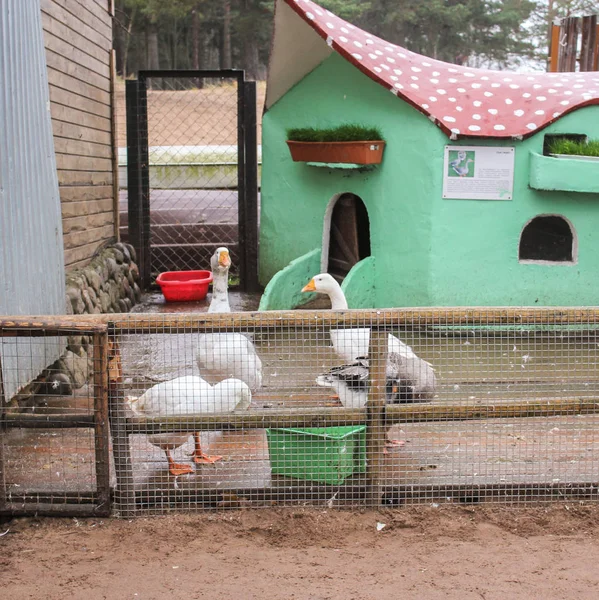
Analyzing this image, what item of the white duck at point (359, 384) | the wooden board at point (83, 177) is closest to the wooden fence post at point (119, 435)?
the white duck at point (359, 384)

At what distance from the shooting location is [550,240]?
29.1ft

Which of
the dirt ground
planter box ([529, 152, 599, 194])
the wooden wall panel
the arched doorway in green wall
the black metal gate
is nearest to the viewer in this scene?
the dirt ground

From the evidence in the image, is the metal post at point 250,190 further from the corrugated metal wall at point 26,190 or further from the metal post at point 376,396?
the metal post at point 376,396

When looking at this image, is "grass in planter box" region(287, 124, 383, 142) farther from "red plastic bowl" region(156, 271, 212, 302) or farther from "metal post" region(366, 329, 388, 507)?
"metal post" region(366, 329, 388, 507)

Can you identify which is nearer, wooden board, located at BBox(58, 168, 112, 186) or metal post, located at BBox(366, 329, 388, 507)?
metal post, located at BBox(366, 329, 388, 507)

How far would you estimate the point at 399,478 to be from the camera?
396cm

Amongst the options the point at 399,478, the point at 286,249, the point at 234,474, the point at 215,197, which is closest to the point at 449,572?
the point at 399,478

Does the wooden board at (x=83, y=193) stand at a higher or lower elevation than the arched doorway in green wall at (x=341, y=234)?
higher

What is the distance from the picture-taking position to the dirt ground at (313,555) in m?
3.16

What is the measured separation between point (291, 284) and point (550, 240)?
304cm

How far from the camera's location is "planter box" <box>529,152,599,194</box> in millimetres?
8109

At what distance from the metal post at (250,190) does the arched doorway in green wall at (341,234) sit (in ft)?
4.20

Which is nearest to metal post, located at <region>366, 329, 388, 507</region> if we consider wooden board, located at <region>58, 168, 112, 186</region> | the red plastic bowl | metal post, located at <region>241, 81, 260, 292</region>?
wooden board, located at <region>58, 168, 112, 186</region>

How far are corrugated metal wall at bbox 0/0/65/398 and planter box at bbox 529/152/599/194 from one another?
5017 mm
